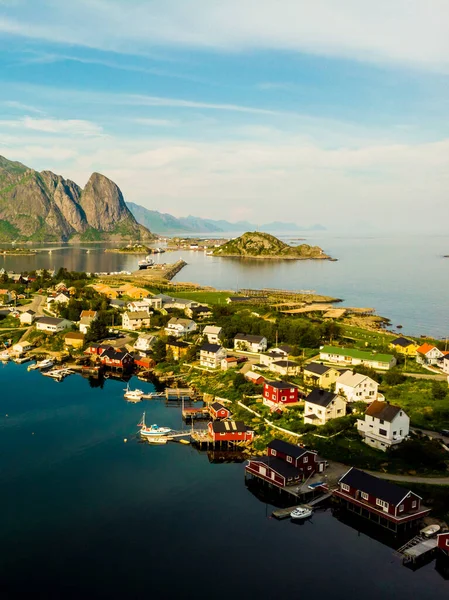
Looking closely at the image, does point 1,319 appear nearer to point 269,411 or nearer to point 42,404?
point 42,404

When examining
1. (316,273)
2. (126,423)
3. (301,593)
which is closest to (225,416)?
(126,423)

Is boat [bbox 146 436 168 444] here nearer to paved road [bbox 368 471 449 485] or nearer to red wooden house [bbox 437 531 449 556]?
paved road [bbox 368 471 449 485]

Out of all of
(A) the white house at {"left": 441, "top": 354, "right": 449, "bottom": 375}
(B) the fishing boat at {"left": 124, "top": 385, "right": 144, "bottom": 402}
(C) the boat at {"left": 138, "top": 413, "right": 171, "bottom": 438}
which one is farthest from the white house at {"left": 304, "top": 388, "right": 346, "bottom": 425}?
(A) the white house at {"left": 441, "top": 354, "right": 449, "bottom": 375}

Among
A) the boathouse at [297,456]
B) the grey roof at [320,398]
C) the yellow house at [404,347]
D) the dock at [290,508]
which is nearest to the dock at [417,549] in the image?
the dock at [290,508]

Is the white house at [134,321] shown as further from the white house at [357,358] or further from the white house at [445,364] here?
the white house at [445,364]

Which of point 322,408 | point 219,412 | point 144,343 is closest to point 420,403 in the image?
point 322,408
